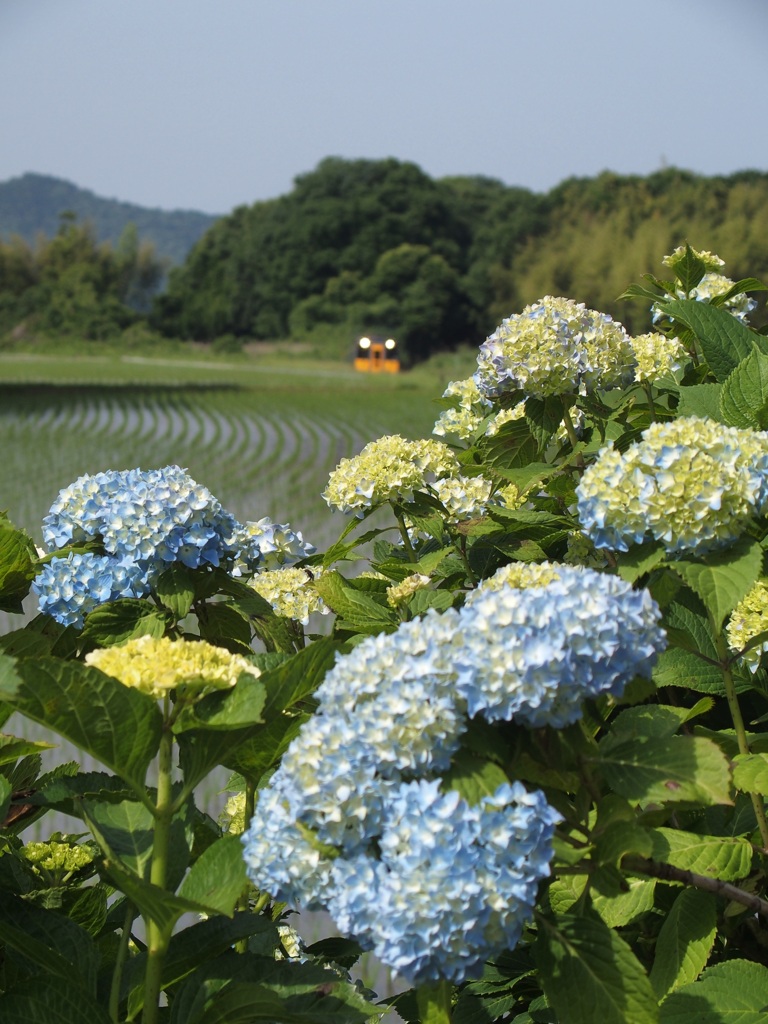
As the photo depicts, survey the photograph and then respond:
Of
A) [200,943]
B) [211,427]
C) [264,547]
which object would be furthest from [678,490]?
[211,427]

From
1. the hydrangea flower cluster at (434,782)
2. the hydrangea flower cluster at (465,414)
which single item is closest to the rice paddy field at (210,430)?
the hydrangea flower cluster at (465,414)

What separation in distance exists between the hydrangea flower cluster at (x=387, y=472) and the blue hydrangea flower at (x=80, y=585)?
527 mm

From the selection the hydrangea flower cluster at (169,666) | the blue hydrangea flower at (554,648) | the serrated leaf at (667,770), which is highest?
the blue hydrangea flower at (554,648)

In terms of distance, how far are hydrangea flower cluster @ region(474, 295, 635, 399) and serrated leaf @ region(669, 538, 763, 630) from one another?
636 millimetres

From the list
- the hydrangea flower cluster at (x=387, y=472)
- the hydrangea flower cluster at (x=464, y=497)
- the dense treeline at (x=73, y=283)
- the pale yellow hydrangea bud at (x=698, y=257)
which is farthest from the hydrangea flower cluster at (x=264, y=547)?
the dense treeline at (x=73, y=283)

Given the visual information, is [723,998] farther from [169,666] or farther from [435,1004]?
[169,666]

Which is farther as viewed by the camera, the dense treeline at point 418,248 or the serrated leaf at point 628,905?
the dense treeline at point 418,248

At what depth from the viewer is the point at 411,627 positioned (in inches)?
33.4

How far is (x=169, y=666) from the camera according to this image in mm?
920

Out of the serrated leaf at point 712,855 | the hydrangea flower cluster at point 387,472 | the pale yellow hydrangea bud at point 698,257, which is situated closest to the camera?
the serrated leaf at point 712,855

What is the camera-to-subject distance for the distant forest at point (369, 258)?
48.0 m

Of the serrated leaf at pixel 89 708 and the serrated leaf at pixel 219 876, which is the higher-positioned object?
the serrated leaf at pixel 89 708

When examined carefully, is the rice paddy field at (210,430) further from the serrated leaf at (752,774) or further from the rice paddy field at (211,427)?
the serrated leaf at (752,774)

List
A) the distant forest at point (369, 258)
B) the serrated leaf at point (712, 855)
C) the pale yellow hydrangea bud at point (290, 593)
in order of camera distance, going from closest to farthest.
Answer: the serrated leaf at point (712, 855), the pale yellow hydrangea bud at point (290, 593), the distant forest at point (369, 258)
